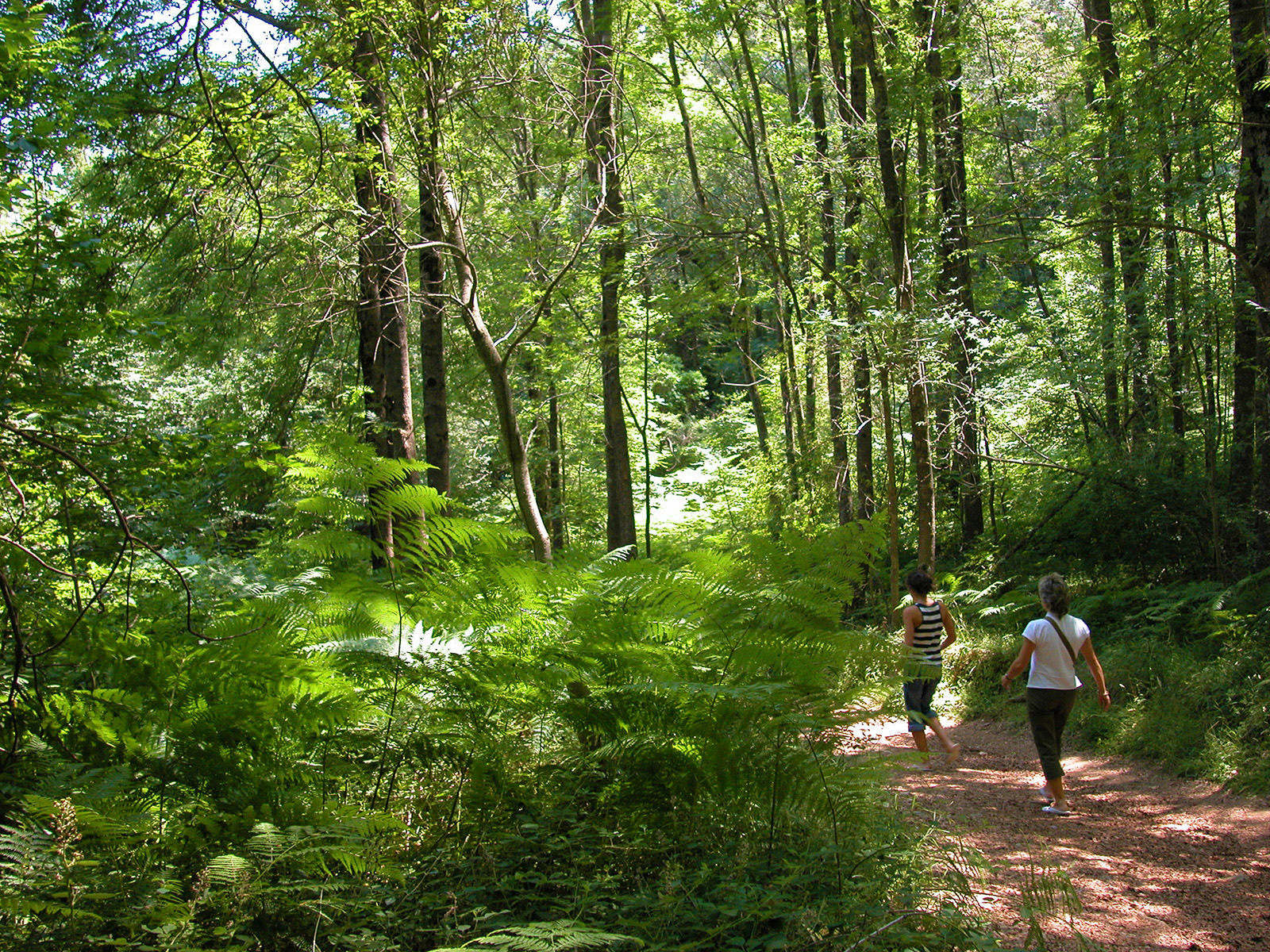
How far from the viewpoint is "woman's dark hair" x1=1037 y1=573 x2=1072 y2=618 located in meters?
6.79

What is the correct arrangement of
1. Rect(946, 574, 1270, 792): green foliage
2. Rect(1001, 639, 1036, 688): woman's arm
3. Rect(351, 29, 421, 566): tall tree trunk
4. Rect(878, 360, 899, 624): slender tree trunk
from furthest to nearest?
Rect(878, 360, 899, 624): slender tree trunk → Rect(946, 574, 1270, 792): green foliage → Rect(351, 29, 421, 566): tall tree trunk → Rect(1001, 639, 1036, 688): woman's arm

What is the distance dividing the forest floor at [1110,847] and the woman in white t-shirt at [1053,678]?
0.38 meters

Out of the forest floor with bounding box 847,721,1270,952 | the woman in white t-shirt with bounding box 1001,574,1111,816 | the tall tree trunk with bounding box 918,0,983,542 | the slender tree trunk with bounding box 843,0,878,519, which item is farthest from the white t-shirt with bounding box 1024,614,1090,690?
the slender tree trunk with bounding box 843,0,878,519

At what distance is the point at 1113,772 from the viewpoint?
773cm

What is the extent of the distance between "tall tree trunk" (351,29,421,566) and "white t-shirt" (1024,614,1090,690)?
4.78 metres

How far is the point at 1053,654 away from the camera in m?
6.67

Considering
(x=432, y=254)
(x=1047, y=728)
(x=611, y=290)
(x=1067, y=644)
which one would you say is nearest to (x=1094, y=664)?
(x=1067, y=644)

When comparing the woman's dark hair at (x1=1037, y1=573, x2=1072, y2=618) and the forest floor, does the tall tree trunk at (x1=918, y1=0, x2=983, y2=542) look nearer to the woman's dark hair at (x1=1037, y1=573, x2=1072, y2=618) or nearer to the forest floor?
the woman's dark hair at (x1=1037, y1=573, x2=1072, y2=618)

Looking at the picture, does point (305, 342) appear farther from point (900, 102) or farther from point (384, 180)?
point (900, 102)

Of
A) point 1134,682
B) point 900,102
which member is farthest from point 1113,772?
Result: point 900,102

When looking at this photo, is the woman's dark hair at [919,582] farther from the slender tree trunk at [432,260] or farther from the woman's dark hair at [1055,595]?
the slender tree trunk at [432,260]

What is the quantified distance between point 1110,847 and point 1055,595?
1797 mm

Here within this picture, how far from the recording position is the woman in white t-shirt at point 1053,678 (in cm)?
663

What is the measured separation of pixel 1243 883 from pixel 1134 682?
13.3ft
